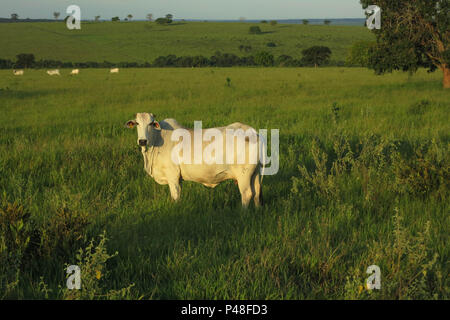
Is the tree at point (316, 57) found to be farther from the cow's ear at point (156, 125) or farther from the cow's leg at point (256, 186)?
the cow's ear at point (156, 125)

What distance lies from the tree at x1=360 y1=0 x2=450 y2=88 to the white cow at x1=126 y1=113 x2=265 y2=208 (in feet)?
58.8

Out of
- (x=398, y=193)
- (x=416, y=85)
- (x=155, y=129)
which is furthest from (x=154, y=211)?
(x=416, y=85)

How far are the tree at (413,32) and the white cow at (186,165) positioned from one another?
17.9 m

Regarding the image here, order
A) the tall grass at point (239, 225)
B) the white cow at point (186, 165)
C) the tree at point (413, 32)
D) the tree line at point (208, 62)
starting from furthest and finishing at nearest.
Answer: the tree line at point (208, 62), the tree at point (413, 32), the white cow at point (186, 165), the tall grass at point (239, 225)

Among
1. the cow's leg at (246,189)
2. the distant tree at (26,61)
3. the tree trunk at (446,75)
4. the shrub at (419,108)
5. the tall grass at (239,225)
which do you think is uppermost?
the distant tree at (26,61)

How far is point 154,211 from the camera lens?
5676mm

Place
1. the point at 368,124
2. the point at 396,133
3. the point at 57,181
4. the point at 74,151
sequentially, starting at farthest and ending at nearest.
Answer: the point at 368,124 → the point at 396,133 → the point at 74,151 → the point at 57,181

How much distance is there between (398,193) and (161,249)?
364 cm

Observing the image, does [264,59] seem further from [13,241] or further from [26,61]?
[13,241]

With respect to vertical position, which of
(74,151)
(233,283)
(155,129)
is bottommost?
(233,283)

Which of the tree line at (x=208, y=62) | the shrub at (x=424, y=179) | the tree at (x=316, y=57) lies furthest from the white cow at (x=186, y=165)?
the tree at (x=316, y=57)

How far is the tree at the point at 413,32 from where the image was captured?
65.2ft

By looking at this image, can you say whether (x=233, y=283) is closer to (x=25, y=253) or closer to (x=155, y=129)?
(x=25, y=253)

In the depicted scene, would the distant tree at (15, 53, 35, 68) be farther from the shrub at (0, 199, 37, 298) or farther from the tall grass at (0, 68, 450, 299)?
the shrub at (0, 199, 37, 298)
